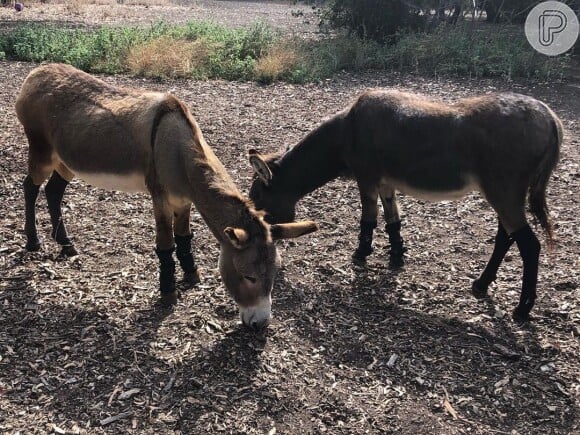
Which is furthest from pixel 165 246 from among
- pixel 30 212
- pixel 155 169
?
pixel 30 212

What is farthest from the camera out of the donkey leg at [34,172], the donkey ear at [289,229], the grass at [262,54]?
the grass at [262,54]

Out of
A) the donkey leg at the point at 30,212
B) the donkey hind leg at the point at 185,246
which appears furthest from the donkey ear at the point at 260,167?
the donkey leg at the point at 30,212

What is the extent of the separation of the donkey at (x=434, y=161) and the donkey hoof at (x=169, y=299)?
48.2 inches

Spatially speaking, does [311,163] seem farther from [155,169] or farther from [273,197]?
[155,169]

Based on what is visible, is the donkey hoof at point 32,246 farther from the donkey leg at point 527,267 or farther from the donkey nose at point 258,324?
the donkey leg at point 527,267

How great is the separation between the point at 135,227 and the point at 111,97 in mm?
1517

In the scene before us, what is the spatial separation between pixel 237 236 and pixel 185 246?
1256mm

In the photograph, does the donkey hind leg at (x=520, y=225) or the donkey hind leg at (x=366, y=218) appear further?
the donkey hind leg at (x=366, y=218)

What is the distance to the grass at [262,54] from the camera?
12148 mm

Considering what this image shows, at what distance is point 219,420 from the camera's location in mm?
3420

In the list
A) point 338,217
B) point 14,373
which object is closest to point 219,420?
point 14,373

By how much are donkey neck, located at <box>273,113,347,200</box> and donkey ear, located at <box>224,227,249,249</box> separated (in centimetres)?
168

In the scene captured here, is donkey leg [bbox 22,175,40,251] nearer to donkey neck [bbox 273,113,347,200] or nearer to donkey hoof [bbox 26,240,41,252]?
donkey hoof [bbox 26,240,41,252]

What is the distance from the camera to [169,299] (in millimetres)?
4500
